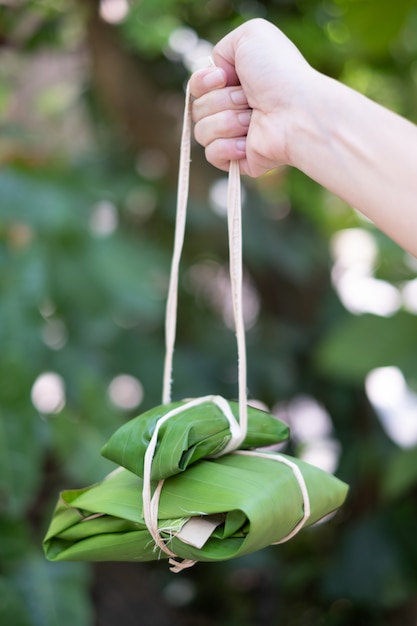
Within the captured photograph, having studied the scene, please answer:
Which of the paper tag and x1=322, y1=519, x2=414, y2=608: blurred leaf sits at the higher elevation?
the paper tag

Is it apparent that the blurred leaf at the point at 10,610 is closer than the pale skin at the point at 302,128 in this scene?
No

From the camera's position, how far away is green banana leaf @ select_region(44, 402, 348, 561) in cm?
56

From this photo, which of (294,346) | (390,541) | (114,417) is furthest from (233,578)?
(114,417)

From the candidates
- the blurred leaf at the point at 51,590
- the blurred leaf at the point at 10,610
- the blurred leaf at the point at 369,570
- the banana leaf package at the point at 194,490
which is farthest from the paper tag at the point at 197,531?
the blurred leaf at the point at 369,570

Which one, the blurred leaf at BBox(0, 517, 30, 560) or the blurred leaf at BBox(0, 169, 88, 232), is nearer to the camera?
the blurred leaf at BBox(0, 517, 30, 560)

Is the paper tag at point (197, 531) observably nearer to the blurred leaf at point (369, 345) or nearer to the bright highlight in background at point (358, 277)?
the blurred leaf at point (369, 345)

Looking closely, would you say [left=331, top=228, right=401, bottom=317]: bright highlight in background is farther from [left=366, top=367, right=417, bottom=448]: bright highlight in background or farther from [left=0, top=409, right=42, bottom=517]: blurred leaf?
[left=0, top=409, right=42, bottom=517]: blurred leaf

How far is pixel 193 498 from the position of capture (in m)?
0.57

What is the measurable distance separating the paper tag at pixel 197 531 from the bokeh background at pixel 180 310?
858mm

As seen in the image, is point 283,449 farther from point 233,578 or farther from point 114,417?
point 114,417

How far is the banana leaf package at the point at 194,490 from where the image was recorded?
0.56 metres

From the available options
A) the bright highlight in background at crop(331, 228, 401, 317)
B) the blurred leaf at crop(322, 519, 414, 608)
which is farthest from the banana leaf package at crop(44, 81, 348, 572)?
the blurred leaf at crop(322, 519, 414, 608)

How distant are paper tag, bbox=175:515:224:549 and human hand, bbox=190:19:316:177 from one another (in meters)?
0.29

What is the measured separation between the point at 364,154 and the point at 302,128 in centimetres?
6
